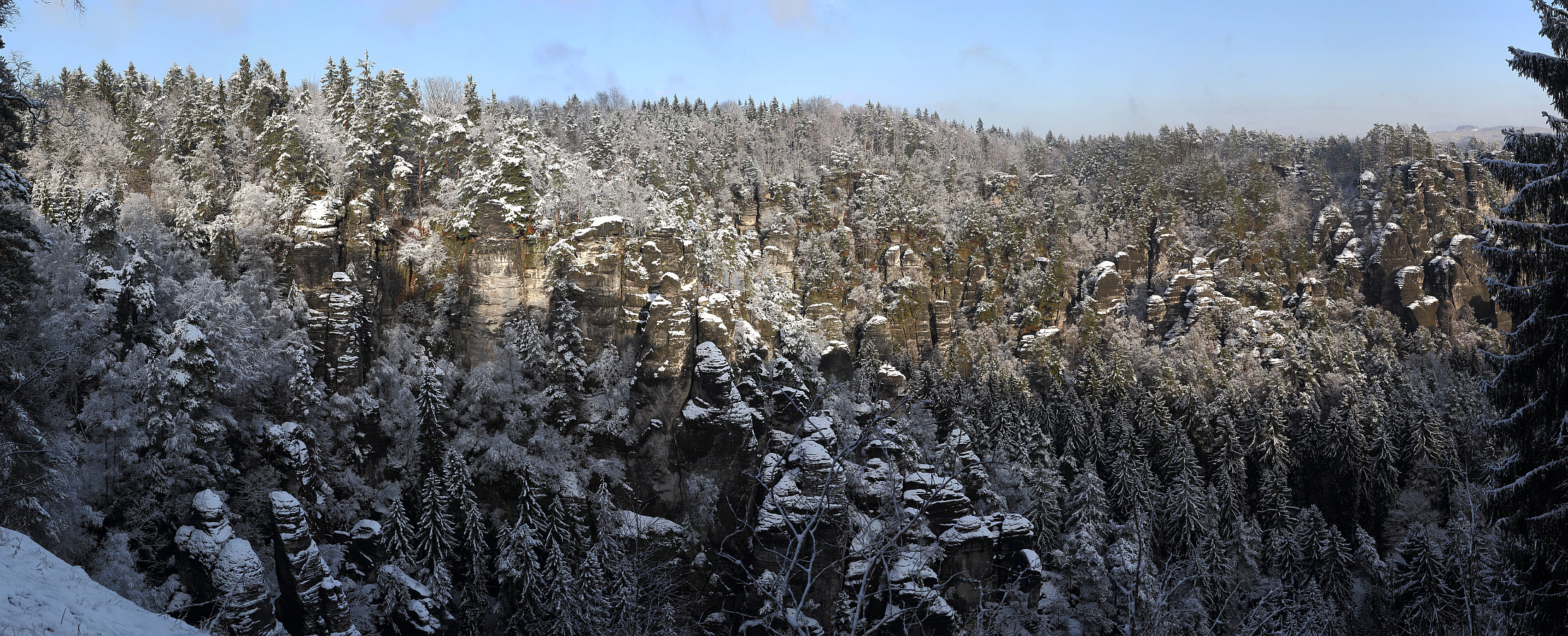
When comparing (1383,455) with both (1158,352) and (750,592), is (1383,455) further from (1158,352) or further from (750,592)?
(750,592)

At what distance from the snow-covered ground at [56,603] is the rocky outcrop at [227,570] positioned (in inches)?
307

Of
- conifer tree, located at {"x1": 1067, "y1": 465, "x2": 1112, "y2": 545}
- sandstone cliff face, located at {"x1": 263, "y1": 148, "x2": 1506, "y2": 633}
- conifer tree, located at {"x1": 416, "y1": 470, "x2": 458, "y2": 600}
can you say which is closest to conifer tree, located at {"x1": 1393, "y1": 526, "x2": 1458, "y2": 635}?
conifer tree, located at {"x1": 1067, "y1": 465, "x2": 1112, "y2": 545}

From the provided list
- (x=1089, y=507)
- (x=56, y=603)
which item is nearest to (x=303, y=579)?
(x=56, y=603)

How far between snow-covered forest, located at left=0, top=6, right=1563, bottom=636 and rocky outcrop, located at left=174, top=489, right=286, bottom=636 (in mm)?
93

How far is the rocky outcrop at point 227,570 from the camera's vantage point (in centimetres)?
1859

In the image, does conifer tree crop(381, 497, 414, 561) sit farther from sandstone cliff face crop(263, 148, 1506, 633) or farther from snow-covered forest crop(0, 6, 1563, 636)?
sandstone cliff face crop(263, 148, 1506, 633)

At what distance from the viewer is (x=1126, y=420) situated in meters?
51.2

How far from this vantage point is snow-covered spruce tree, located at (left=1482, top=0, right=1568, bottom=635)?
10617 mm

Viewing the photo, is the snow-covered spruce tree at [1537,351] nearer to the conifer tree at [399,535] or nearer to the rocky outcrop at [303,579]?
the rocky outcrop at [303,579]

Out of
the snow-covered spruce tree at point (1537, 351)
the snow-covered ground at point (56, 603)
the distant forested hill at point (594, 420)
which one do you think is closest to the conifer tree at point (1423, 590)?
the distant forested hill at point (594, 420)

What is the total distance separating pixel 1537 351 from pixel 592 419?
31.3 metres

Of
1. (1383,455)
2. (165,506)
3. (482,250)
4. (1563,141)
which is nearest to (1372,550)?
(1383,455)

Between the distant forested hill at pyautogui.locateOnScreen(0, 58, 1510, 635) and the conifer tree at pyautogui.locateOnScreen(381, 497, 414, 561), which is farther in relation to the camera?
the conifer tree at pyautogui.locateOnScreen(381, 497, 414, 561)

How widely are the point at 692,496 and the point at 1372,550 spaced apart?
3569cm
